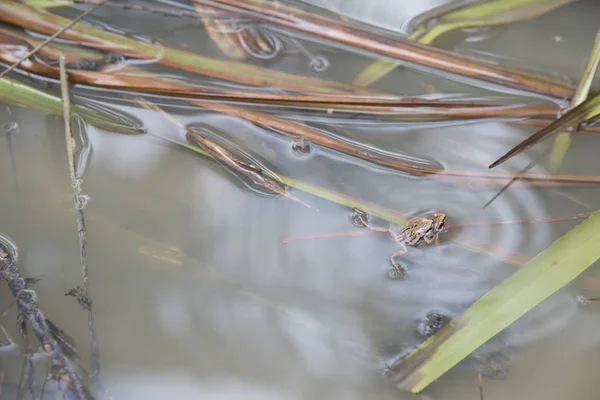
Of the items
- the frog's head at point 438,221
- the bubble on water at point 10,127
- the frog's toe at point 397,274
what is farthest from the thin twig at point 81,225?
the frog's head at point 438,221

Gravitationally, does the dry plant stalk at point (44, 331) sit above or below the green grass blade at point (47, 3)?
Answer: below

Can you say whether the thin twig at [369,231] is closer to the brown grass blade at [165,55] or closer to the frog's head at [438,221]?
the frog's head at [438,221]

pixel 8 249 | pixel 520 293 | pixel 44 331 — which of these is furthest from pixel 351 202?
pixel 8 249

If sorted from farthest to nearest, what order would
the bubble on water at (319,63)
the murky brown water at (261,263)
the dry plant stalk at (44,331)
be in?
1. the bubble on water at (319,63)
2. the murky brown water at (261,263)
3. the dry plant stalk at (44,331)

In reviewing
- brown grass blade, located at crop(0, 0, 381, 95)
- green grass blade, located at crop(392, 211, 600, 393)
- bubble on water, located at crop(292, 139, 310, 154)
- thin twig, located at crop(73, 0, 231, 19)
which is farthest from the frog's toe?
thin twig, located at crop(73, 0, 231, 19)

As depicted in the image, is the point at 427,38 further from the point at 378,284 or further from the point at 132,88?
the point at 132,88

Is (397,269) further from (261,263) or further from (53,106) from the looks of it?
(53,106)
